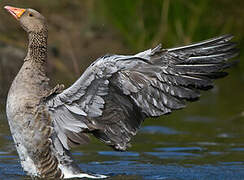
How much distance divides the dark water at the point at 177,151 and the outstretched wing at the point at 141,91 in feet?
2.66

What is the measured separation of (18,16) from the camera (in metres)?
8.13

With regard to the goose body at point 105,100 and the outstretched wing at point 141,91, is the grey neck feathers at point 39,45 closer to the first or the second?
the goose body at point 105,100

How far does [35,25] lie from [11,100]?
100 centimetres

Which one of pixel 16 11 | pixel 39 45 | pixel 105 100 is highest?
pixel 16 11

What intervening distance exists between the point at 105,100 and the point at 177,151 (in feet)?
8.54

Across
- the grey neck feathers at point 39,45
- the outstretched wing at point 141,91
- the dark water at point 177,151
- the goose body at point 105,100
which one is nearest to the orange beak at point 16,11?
the grey neck feathers at point 39,45

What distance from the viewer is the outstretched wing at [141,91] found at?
742cm

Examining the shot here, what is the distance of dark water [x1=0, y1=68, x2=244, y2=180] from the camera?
27.8ft

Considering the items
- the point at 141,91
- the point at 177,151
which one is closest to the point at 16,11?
the point at 141,91

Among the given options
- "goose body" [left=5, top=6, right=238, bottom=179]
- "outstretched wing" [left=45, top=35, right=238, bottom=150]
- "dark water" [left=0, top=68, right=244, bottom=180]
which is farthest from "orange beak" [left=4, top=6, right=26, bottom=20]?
"dark water" [left=0, top=68, right=244, bottom=180]

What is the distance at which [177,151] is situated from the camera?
32.4 ft

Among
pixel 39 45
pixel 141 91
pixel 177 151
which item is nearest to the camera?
pixel 141 91

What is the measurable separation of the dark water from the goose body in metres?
0.56

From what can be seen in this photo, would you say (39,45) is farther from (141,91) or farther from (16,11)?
(141,91)
